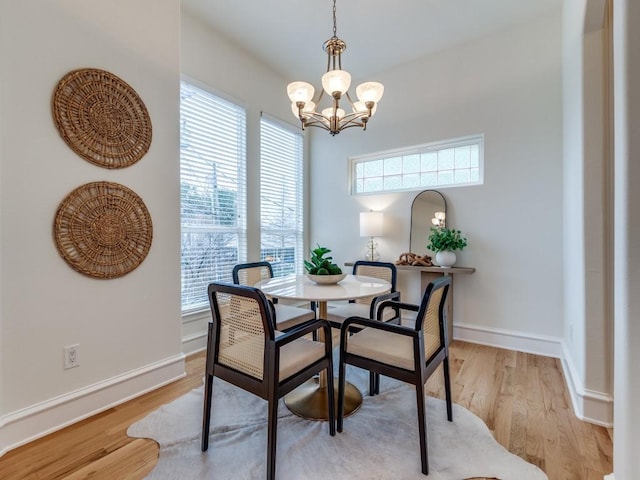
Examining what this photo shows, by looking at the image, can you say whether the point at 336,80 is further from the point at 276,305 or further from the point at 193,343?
the point at 193,343

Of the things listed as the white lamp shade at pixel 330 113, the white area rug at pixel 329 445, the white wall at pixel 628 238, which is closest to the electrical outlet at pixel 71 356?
the white area rug at pixel 329 445

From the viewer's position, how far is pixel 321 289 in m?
1.95

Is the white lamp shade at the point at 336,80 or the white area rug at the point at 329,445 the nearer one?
the white area rug at the point at 329,445

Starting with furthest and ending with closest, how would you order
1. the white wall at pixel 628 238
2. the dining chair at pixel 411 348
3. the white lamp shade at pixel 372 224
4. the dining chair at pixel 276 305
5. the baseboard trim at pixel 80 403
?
the white lamp shade at pixel 372 224, the dining chair at pixel 276 305, the baseboard trim at pixel 80 403, the dining chair at pixel 411 348, the white wall at pixel 628 238

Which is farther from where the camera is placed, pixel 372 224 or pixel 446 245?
pixel 372 224

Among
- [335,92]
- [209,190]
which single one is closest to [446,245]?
[335,92]

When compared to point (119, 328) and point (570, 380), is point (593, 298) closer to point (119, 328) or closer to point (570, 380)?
point (570, 380)

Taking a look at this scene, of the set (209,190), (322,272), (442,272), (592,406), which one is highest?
(209,190)

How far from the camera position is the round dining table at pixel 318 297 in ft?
5.83

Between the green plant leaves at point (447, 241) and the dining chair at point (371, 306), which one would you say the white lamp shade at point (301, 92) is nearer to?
the dining chair at point (371, 306)

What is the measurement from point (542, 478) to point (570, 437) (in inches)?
18.6

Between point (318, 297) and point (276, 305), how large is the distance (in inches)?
39.5

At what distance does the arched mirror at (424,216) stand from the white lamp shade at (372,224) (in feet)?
1.20

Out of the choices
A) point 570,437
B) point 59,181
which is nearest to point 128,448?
point 59,181
